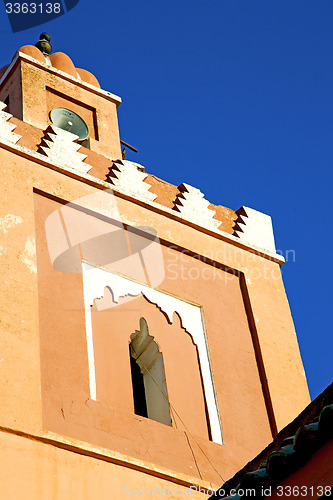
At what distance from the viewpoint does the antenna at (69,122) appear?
35.5 ft

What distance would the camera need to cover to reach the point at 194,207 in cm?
1041

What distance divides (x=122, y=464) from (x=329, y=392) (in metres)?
3.24

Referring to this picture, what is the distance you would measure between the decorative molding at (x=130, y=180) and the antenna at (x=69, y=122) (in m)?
0.86

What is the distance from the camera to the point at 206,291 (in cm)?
977

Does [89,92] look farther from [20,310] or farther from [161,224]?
[20,310]

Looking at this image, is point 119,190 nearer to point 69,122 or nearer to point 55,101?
point 69,122

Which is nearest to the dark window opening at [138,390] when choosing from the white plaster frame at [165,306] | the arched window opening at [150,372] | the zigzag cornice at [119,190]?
the arched window opening at [150,372]

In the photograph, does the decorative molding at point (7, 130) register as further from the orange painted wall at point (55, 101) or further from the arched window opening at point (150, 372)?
the arched window opening at point (150, 372)

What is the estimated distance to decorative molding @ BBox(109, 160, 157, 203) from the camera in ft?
32.6

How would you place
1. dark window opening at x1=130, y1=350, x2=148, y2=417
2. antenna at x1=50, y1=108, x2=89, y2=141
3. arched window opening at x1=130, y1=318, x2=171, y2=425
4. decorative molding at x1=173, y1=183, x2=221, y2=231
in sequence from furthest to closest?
antenna at x1=50, y1=108, x2=89, y2=141, decorative molding at x1=173, y1=183, x2=221, y2=231, dark window opening at x1=130, y1=350, x2=148, y2=417, arched window opening at x1=130, y1=318, x2=171, y2=425

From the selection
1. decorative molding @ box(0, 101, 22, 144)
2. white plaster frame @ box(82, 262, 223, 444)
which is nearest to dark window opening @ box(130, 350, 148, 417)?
white plaster frame @ box(82, 262, 223, 444)

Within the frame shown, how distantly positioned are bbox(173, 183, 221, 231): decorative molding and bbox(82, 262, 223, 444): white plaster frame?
1.06 meters

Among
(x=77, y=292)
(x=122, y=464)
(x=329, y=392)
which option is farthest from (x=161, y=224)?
(x=329, y=392)

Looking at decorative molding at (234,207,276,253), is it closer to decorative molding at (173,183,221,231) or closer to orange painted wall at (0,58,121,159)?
decorative molding at (173,183,221,231)
